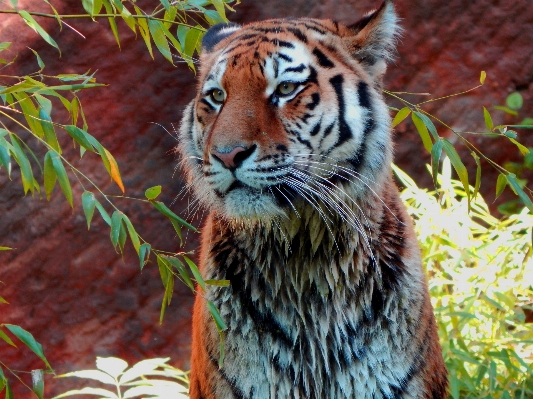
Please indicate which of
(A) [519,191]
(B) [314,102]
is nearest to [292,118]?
(B) [314,102]

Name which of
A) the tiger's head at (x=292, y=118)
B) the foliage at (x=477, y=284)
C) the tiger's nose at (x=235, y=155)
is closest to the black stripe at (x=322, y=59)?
the tiger's head at (x=292, y=118)

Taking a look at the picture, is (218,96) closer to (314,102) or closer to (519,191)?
(314,102)

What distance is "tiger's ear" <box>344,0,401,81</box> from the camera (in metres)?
2.61

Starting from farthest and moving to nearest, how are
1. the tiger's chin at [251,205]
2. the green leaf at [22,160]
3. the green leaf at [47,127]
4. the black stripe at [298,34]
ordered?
the black stripe at [298,34] → the tiger's chin at [251,205] → the green leaf at [47,127] → the green leaf at [22,160]

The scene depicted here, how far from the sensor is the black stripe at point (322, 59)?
2584mm

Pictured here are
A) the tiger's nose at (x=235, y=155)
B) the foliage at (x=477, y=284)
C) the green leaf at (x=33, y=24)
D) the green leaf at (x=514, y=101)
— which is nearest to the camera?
the green leaf at (x=33, y=24)

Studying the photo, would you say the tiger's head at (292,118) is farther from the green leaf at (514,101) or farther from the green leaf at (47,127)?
the green leaf at (514,101)

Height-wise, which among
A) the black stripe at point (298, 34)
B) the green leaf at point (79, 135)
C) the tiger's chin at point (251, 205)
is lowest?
the tiger's chin at point (251, 205)

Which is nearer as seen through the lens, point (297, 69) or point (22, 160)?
point (22, 160)

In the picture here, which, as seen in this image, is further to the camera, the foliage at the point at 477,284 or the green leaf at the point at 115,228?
the foliage at the point at 477,284

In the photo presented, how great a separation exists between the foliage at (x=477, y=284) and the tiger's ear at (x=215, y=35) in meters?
1.74

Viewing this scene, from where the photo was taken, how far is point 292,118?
2.45m

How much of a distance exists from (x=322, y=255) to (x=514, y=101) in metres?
2.74

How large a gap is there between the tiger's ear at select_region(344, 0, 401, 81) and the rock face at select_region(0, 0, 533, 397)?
5.51ft
